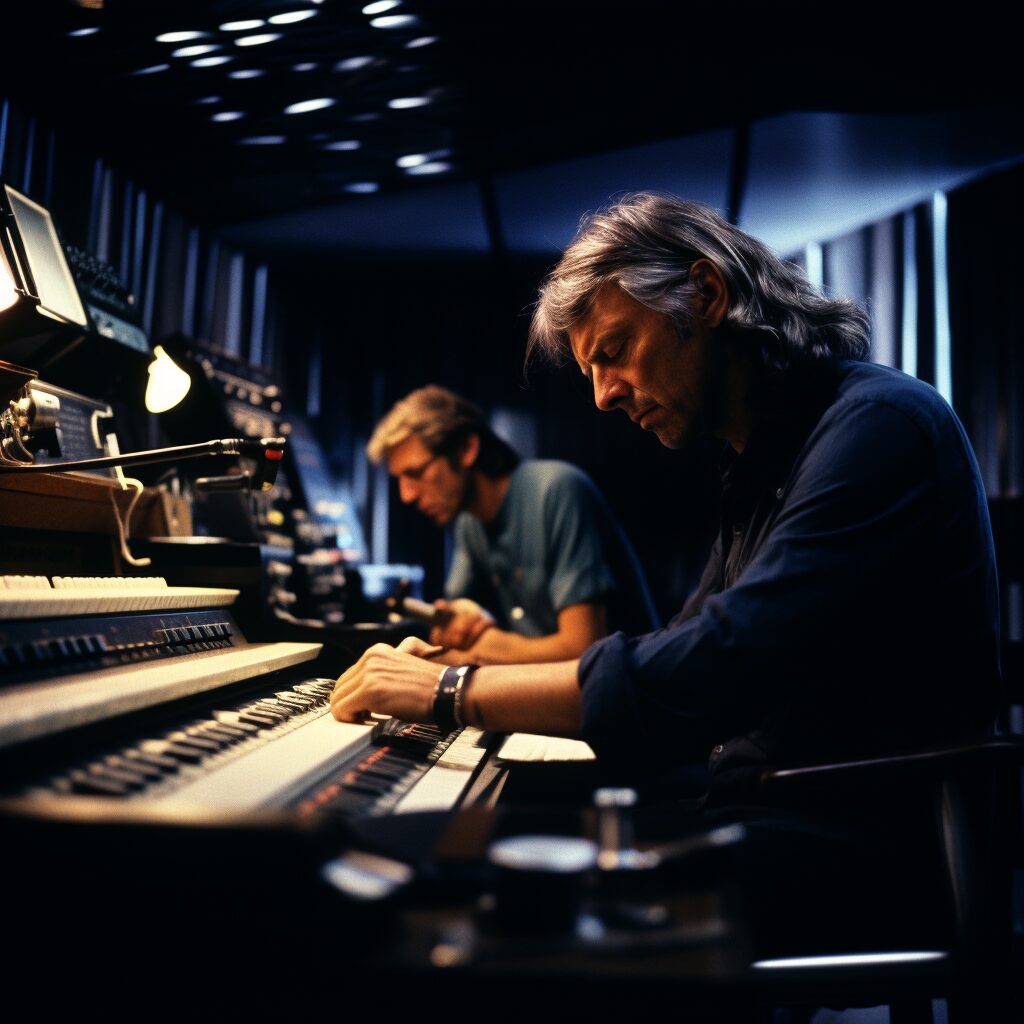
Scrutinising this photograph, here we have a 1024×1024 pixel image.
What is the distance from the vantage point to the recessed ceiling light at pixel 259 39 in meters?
2.60

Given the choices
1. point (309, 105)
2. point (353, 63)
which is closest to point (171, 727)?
point (353, 63)

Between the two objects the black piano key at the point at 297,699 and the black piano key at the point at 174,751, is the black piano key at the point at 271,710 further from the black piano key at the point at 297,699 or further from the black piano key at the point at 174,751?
the black piano key at the point at 174,751

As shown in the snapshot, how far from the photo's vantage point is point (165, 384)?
6.75ft

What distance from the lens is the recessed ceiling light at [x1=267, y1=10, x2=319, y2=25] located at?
252 centimetres

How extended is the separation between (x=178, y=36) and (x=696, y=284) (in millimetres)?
1863

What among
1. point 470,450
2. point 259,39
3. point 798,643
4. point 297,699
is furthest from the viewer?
point 470,450

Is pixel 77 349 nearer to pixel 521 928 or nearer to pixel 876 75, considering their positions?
pixel 521 928

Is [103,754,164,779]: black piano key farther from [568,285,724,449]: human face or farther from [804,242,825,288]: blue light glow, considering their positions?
[804,242,825,288]: blue light glow

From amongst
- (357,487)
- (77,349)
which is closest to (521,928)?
(77,349)

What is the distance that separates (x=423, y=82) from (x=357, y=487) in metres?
2.65

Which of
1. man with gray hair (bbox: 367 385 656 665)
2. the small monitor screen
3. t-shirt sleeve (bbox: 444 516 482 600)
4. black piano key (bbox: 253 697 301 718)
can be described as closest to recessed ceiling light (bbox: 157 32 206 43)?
the small monitor screen

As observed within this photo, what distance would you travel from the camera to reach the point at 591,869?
69 cm

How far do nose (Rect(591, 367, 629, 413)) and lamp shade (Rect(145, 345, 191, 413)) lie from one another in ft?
3.24

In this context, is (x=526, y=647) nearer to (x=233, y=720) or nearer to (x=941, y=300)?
(x=233, y=720)
